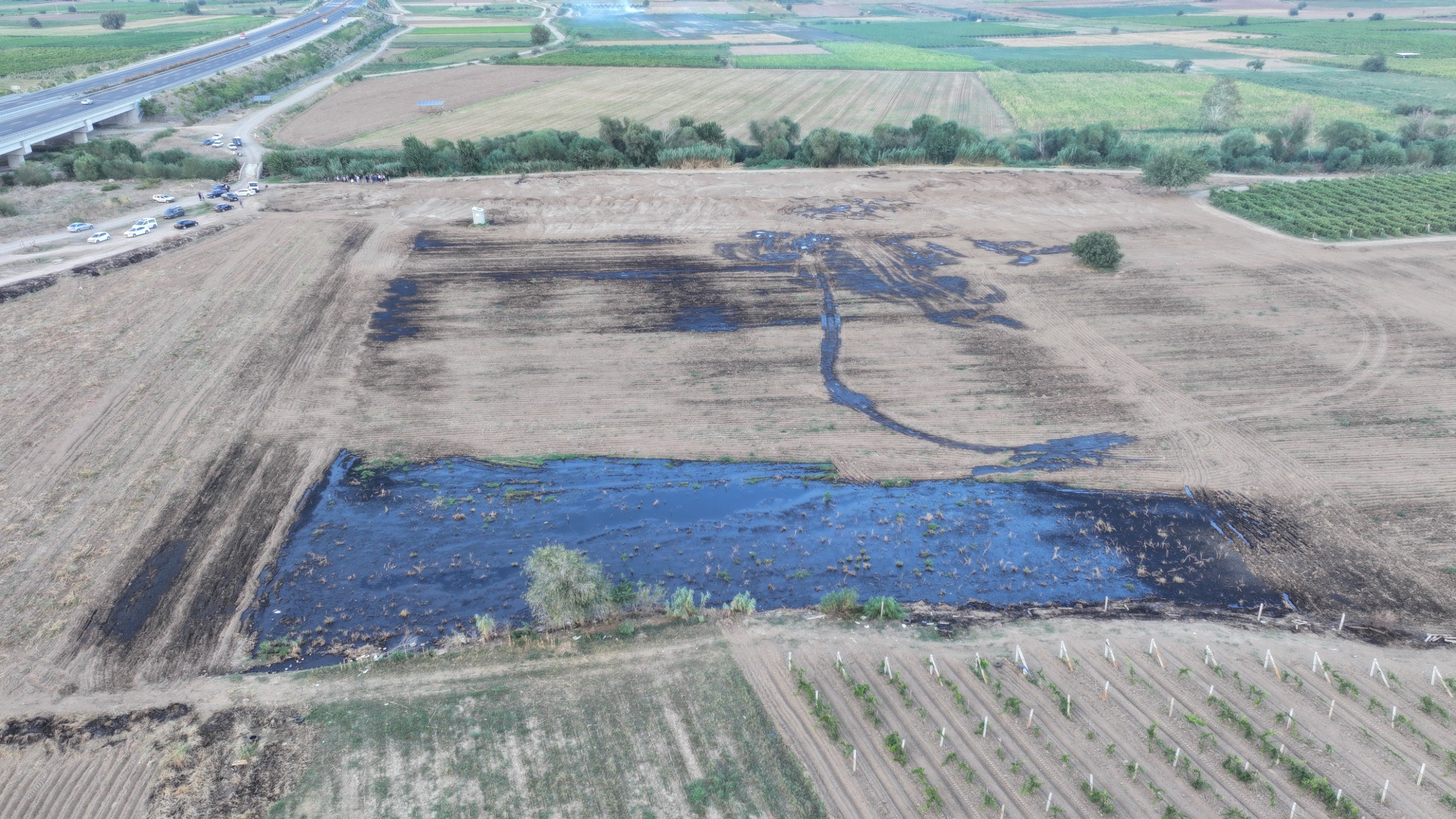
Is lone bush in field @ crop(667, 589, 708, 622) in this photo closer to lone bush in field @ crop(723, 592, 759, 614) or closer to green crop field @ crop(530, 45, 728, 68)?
lone bush in field @ crop(723, 592, 759, 614)

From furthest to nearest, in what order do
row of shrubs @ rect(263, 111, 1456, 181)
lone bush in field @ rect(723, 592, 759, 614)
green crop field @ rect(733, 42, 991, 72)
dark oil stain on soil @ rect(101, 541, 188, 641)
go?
1. green crop field @ rect(733, 42, 991, 72)
2. row of shrubs @ rect(263, 111, 1456, 181)
3. lone bush in field @ rect(723, 592, 759, 614)
4. dark oil stain on soil @ rect(101, 541, 188, 641)

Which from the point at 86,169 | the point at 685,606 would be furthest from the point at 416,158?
the point at 685,606

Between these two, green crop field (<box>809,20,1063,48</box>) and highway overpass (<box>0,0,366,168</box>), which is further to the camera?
green crop field (<box>809,20,1063,48</box>)

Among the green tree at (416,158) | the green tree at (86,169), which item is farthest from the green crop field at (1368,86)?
the green tree at (86,169)

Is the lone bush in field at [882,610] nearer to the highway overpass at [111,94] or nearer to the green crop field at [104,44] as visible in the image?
the highway overpass at [111,94]

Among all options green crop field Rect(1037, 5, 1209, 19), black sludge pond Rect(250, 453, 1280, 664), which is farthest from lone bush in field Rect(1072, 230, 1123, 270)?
green crop field Rect(1037, 5, 1209, 19)
